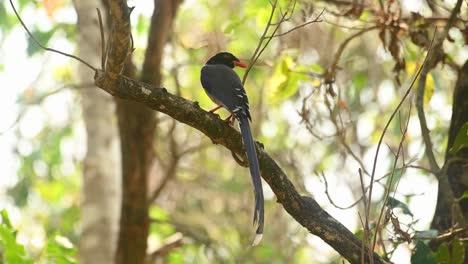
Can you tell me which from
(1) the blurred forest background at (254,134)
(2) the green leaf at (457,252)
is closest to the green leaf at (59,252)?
(1) the blurred forest background at (254,134)

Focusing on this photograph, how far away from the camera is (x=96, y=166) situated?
17.3 feet

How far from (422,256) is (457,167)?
700 mm

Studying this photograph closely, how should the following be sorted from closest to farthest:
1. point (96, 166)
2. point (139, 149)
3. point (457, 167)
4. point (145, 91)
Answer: point (145, 91) → point (457, 167) → point (139, 149) → point (96, 166)

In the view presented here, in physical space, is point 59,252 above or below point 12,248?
above

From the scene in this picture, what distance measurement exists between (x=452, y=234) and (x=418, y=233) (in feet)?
0.49

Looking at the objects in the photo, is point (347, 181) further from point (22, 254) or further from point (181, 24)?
Answer: point (22, 254)

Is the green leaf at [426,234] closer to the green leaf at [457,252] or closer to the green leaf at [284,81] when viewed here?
the green leaf at [457,252]

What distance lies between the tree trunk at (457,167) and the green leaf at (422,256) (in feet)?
1.41

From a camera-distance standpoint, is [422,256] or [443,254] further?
[443,254]

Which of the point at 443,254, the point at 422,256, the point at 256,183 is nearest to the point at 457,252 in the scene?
the point at 443,254

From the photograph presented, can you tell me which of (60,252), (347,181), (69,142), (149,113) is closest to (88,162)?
(149,113)

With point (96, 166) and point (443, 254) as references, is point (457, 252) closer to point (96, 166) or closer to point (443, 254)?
point (443, 254)

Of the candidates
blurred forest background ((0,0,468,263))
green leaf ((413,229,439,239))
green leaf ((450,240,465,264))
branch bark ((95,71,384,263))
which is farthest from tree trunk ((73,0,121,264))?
green leaf ((450,240,465,264))

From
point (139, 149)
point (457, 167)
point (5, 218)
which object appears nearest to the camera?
point (5, 218)
